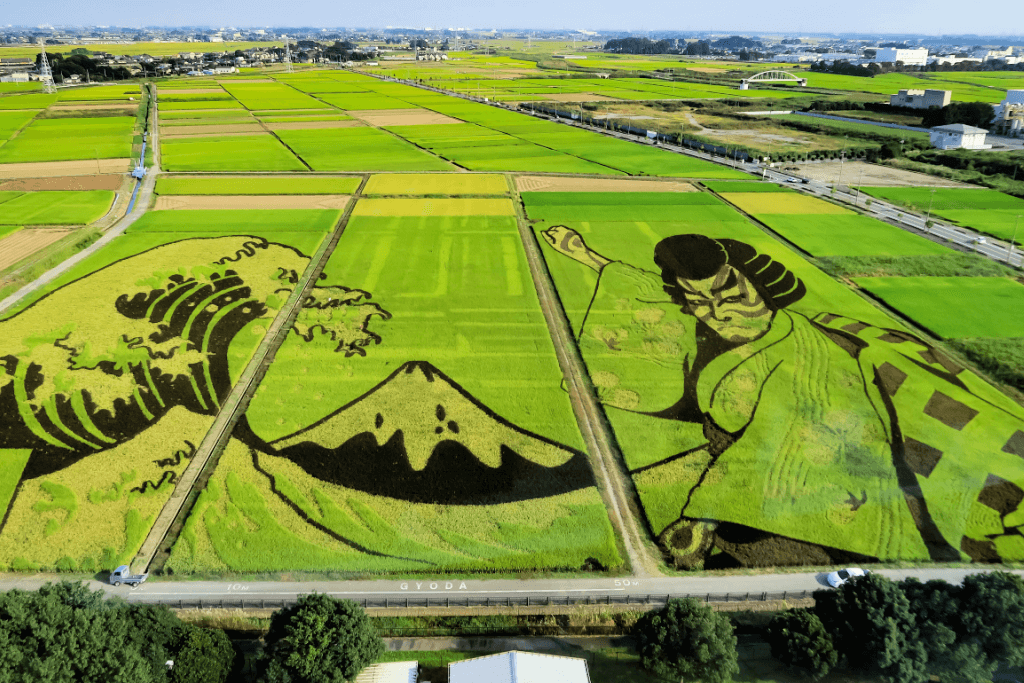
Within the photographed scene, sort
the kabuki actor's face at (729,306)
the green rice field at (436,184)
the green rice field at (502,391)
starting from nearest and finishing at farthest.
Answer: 1. the green rice field at (502,391)
2. the kabuki actor's face at (729,306)
3. the green rice field at (436,184)

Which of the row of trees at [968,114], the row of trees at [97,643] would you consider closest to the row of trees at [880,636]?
the row of trees at [97,643]

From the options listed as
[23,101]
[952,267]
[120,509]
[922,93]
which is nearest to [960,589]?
[120,509]

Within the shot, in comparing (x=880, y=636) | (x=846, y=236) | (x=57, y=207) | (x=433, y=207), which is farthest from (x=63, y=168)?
(x=880, y=636)

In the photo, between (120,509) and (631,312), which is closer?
(120,509)

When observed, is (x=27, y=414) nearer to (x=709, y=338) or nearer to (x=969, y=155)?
(x=709, y=338)

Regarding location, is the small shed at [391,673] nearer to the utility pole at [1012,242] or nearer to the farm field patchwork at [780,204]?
the utility pole at [1012,242]

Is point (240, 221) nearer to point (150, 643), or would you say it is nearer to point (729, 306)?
point (729, 306)
